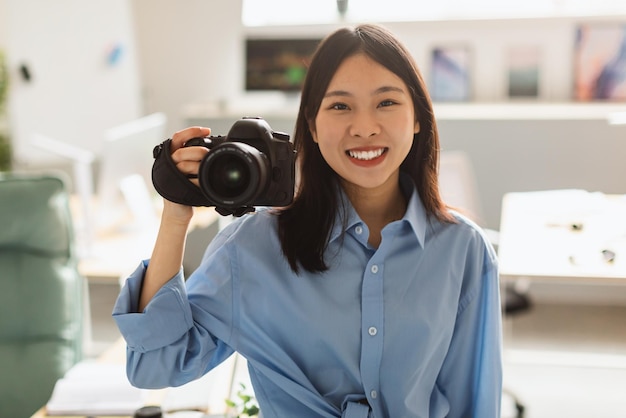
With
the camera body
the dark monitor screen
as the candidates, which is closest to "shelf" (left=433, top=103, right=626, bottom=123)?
the dark monitor screen

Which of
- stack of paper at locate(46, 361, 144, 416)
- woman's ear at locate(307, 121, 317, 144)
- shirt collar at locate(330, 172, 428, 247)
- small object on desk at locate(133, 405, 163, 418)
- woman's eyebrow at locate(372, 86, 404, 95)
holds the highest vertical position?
woman's eyebrow at locate(372, 86, 404, 95)

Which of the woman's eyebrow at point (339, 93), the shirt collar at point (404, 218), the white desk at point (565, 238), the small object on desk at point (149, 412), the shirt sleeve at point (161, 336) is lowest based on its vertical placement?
the small object on desk at point (149, 412)

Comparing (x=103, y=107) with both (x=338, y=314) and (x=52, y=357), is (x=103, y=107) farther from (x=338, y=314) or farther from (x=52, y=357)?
(x=338, y=314)

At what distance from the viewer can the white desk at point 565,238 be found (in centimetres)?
215

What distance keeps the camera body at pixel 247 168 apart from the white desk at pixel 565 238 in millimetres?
1142

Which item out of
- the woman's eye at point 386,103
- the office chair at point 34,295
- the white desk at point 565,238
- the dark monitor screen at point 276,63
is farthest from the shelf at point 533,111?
the woman's eye at point 386,103

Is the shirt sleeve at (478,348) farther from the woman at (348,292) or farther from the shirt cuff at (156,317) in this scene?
the shirt cuff at (156,317)

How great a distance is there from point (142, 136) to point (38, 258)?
1.13 m

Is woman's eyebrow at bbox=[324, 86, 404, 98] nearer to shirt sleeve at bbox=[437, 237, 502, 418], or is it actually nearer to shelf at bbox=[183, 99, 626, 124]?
shirt sleeve at bbox=[437, 237, 502, 418]

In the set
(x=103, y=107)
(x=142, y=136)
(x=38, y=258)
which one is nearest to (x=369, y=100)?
(x=38, y=258)

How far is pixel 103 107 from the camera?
171 inches

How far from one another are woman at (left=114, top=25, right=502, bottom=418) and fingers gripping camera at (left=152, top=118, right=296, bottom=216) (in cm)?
6

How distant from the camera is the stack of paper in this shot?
1547mm

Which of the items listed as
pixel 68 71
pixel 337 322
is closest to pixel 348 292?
pixel 337 322
